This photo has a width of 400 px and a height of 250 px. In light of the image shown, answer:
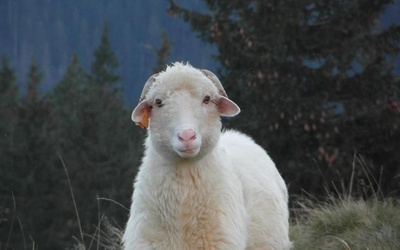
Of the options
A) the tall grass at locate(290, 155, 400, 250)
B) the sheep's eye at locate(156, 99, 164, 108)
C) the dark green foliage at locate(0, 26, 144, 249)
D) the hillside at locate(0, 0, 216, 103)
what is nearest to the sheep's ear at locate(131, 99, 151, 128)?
the sheep's eye at locate(156, 99, 164, 108)

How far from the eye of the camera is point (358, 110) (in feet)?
69.2

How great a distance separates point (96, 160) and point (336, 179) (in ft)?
95.5

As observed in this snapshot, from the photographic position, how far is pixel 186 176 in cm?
530

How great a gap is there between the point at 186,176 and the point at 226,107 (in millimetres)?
562

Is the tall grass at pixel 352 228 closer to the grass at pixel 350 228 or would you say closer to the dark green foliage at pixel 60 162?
the grass at pixel 350 228

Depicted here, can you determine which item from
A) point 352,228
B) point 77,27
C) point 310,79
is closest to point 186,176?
point 352,228

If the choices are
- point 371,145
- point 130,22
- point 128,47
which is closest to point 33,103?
point 371,145

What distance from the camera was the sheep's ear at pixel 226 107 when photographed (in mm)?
5414

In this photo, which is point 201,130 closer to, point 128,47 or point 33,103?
point 33,103

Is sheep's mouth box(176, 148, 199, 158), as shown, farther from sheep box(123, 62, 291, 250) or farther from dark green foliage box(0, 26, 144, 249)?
dark green foliage box(0, 26, 144, 249)

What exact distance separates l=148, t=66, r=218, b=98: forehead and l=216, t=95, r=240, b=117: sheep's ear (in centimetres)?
7

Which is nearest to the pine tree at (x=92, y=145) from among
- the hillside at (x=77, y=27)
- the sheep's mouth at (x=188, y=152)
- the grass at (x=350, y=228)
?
the grass at (x=350, y=228)

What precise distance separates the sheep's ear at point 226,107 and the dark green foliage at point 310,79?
14362mm

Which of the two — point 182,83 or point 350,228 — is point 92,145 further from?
point 182,83
